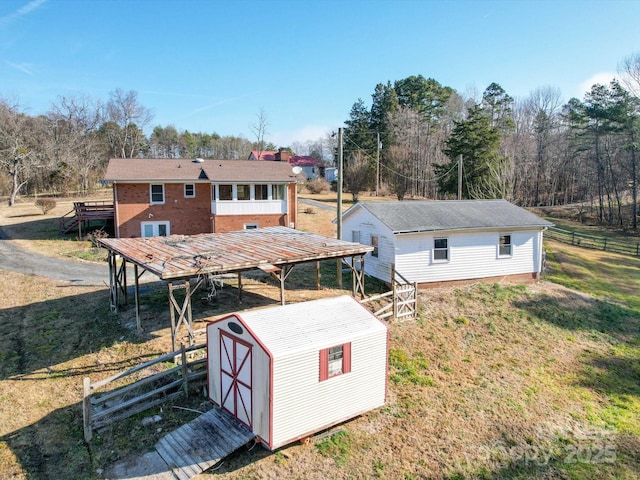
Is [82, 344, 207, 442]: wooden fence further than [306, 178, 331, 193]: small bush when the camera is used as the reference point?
No

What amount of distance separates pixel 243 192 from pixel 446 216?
14.0m

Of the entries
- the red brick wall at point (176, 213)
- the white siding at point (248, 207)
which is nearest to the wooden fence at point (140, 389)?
the white siding at point (248, 207)

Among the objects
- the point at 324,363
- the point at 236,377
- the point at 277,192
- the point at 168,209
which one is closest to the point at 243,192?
the point at 277,192

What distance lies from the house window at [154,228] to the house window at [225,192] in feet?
13.7

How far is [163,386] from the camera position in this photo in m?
11.4

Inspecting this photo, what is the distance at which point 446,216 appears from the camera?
2245 centimetres

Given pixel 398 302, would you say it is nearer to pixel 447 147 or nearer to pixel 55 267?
pixel 55 267

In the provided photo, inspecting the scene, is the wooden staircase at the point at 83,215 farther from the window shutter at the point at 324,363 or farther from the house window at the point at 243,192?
the window shutter at the point at 324,363

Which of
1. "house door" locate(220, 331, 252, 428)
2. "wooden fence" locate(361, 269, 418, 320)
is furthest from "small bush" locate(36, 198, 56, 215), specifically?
"house door" locate(220, 331, 252, 428)

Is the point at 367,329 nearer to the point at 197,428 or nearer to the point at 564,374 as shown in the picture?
the point at 197,428

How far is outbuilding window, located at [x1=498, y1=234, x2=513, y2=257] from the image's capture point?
2277cm

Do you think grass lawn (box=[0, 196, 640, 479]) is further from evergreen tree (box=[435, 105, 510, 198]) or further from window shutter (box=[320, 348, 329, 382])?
evergreen tree (box=[435, 105, 510, 198])

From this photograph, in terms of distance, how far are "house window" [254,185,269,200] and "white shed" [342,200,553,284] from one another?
771 centimetres

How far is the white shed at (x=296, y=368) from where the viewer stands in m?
9.25
